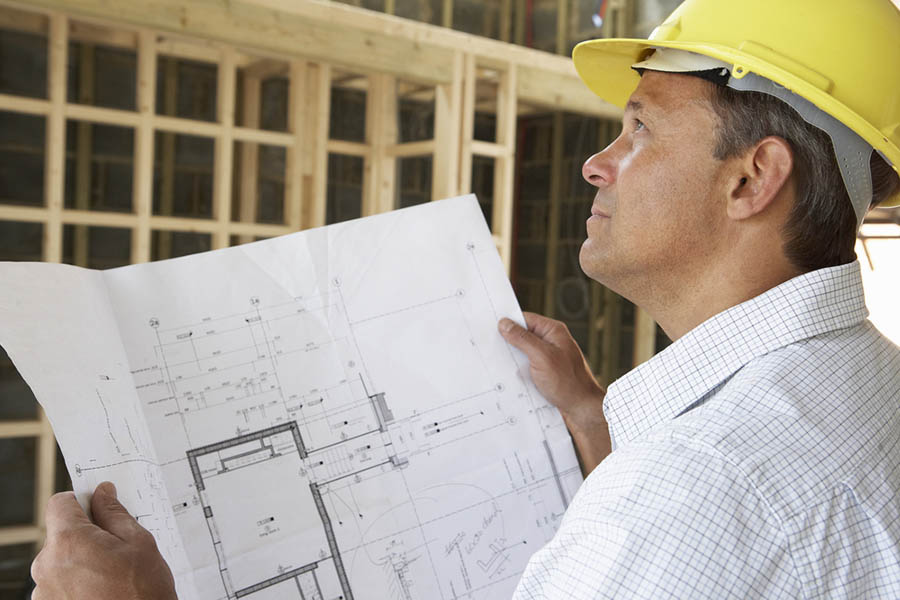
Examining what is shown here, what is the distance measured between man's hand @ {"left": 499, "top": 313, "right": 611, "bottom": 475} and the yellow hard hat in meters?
0.51

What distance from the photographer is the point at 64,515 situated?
0.97 meters

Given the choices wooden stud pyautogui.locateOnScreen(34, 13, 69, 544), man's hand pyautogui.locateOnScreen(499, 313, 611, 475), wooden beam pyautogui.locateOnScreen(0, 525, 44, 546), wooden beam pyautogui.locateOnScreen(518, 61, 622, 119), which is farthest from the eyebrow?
wooden beam pyautogui.locateOnScreen(518, 61, 622, 119)

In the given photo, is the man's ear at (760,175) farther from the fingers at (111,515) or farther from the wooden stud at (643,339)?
the wooden stud at (643,339)

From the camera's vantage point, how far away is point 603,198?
4.22 feet

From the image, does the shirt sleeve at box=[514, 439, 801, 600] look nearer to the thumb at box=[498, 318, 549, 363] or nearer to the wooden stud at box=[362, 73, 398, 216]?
the thumb at box=[498, 318, 549, 363]

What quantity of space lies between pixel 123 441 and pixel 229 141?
246cm

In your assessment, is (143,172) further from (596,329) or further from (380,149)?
(596,329)

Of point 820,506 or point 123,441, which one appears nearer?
point 820,506

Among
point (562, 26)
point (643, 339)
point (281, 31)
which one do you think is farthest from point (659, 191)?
point (562, 26)

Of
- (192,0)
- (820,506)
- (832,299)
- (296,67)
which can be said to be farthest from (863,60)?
(296,67)

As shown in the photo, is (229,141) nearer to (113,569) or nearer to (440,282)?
(440,282)

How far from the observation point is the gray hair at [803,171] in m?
1.14

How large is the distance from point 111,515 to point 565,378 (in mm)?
737

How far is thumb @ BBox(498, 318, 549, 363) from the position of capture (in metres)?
1.37
